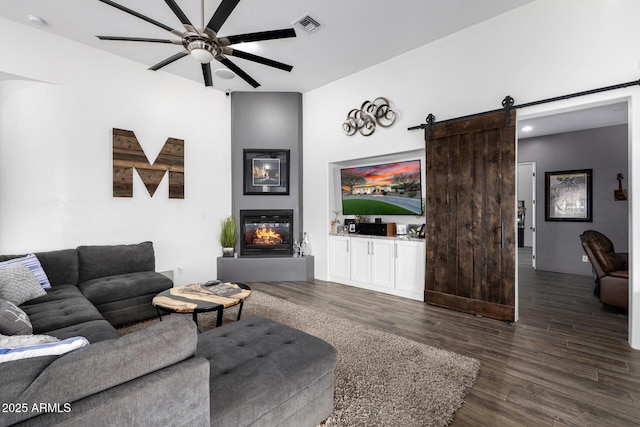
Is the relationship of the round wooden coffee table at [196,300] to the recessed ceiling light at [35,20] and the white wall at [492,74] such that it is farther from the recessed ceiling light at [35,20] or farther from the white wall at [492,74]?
the recessed ceiling light at [35,20]

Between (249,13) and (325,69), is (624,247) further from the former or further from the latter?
(249,13)

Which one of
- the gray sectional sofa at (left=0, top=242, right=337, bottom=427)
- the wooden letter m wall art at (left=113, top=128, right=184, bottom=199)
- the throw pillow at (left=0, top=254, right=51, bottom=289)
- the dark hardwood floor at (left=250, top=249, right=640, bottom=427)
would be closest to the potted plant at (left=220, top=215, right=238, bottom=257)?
the wooden letter m wall art at (left=113, top=128, right=184, bottom=199)

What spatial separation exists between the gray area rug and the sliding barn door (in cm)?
126

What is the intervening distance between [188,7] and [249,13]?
2.17 feet

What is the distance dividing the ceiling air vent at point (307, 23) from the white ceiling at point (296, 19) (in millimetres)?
59

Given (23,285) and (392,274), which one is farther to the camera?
(392,274)

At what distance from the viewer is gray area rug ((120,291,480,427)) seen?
1816 mm

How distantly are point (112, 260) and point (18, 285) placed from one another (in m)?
1.13

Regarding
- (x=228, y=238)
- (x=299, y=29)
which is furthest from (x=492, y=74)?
(x=228, y=238)

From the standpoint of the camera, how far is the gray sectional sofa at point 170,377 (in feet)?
2.89

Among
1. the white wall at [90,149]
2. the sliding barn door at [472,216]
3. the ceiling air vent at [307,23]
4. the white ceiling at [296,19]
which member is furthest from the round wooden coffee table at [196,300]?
the ceiling air vent at [307,23]

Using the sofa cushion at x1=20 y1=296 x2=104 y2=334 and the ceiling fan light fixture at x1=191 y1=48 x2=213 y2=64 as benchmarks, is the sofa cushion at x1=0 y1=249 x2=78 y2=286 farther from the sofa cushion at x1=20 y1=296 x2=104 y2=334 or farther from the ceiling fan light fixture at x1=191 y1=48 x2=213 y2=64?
the ceiling fan light fixture at x1=191 y1=48 x2=213 y2=64

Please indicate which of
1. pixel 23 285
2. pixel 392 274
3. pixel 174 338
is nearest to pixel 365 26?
pixel 392 274

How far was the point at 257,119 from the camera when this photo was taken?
5598 millimetres
